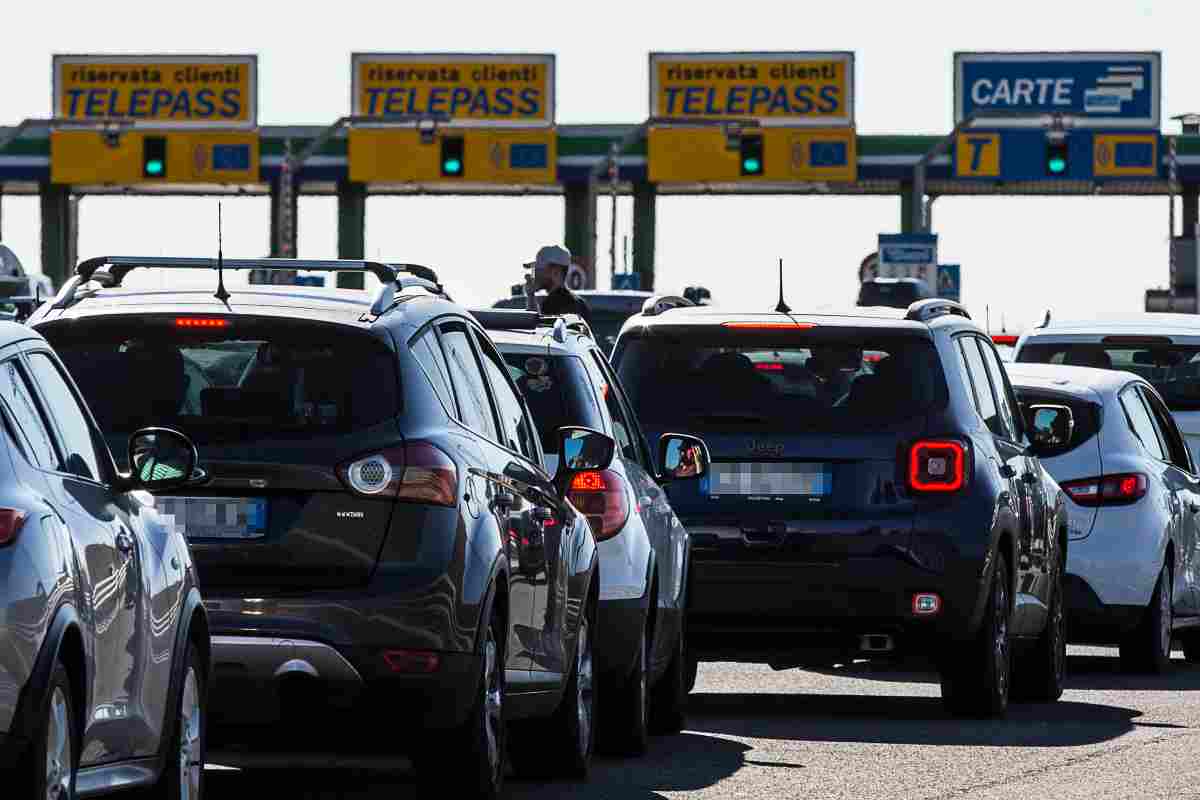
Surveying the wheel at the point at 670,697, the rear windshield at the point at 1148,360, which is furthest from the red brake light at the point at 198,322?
the rear windshield at the point at 1148,360

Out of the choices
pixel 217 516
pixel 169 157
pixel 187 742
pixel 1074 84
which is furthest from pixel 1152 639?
pixel 169 157

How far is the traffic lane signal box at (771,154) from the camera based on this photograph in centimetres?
7188

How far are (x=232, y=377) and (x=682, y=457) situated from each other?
336cm

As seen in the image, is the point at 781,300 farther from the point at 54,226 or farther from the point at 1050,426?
the point at 54,226

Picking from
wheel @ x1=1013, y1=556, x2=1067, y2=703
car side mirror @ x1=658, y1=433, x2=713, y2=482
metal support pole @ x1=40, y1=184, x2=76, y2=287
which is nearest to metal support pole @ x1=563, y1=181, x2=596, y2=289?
metal support pole @ x1=40, y1=184, x2=76, y2=287

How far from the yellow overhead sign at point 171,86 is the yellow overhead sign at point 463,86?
2.71 metres

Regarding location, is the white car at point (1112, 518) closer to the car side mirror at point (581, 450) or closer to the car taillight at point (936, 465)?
the car taillight at point (936, 465)

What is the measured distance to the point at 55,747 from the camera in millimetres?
7102

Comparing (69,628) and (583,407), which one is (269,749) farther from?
(69,628)

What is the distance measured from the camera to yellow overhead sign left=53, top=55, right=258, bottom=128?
7438 centimetres

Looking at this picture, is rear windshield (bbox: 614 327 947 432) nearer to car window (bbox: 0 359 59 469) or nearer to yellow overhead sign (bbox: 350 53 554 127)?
car window (bbox: 0 359 59 469)

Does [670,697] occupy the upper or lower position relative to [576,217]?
lower

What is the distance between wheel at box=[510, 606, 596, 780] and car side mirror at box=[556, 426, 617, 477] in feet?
1.71

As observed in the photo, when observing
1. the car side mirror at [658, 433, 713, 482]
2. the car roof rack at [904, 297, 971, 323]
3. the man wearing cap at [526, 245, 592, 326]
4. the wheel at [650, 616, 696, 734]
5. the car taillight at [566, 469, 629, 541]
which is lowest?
the wheel at [650, 616, 696, 734]
